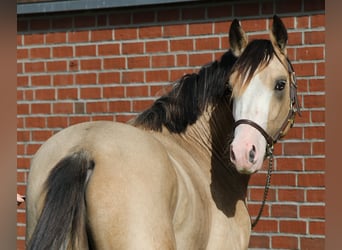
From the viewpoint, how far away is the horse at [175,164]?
3.26 m

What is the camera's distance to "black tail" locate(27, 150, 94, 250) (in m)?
3.26

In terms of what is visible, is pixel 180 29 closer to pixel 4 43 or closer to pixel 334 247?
pixel 334 247

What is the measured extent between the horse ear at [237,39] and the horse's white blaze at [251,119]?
1.48ft

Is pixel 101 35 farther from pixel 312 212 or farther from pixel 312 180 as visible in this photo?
pixel 312 212

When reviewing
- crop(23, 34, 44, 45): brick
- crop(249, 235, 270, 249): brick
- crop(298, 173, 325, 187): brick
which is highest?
crop(23, 34, 44, 45): brick

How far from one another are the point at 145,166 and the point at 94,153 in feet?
0.74

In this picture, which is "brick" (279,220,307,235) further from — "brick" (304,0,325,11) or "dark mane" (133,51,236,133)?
"dark mane" (133,51,236,133)

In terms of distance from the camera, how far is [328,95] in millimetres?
5512

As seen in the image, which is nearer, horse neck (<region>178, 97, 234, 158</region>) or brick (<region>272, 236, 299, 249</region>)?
horse neck (<region>178, 97, 234, 158</region>)

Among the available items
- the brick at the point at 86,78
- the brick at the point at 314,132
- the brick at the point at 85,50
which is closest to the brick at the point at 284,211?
the brick at the point at 314,132

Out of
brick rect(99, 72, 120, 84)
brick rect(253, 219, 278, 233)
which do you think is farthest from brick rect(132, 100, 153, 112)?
brick rect(253, 219, 278, 233)

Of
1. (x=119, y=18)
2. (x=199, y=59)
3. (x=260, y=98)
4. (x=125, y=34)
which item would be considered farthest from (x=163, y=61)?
(x=260, y=98)

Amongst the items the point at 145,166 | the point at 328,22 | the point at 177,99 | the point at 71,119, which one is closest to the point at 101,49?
the point at 71,119

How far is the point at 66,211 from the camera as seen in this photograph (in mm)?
3256
